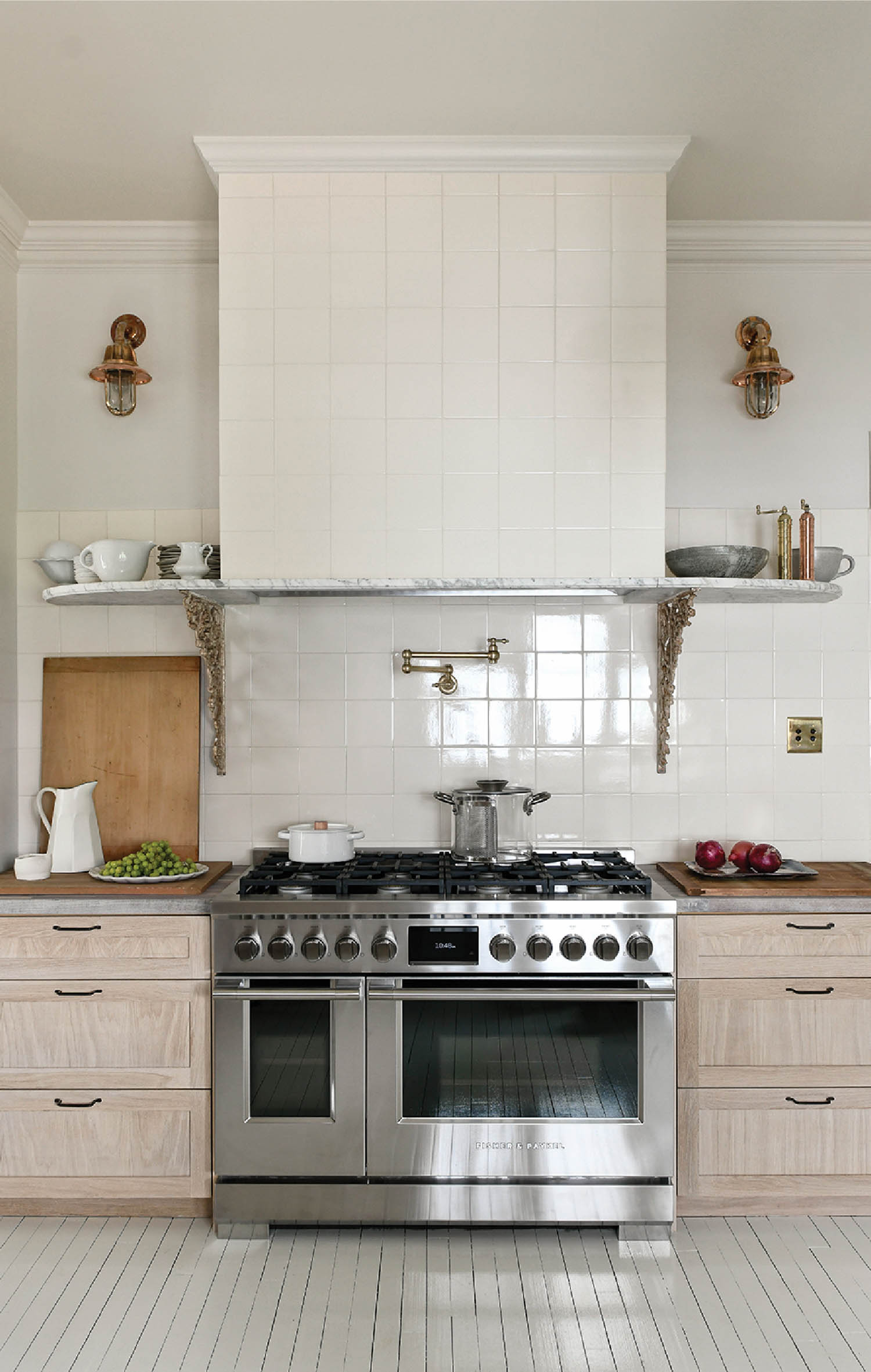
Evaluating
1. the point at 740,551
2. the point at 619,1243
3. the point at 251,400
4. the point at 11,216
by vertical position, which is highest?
the point at 11,216

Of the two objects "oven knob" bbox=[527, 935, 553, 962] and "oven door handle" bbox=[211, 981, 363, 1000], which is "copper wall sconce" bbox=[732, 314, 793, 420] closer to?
"oven knob" bbox=[527, 935, 553, 962]

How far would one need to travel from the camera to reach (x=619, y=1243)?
2.49 metres

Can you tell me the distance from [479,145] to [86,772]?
2.15 metres

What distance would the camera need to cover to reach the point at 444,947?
253 centimetres

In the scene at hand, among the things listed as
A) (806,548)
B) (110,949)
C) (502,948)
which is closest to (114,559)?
(110,949)

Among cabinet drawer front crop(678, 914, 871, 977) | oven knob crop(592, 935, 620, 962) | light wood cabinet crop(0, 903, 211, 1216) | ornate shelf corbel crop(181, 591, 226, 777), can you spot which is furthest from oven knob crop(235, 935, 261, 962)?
cabinet drawer front crop(678, 914, 871, 977)

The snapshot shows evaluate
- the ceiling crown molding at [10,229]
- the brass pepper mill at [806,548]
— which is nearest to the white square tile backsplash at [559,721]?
the brass pepper mill at [806,548]

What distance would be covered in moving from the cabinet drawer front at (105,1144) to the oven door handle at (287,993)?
29 centimetres

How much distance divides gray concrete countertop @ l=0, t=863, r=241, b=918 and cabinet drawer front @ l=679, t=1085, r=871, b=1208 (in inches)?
54.0

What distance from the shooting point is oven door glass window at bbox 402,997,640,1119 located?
249 cm

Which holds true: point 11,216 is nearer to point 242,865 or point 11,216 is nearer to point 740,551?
point 242,865

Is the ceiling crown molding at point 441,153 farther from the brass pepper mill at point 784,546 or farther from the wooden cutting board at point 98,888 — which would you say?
the wooden cutting board at point 98,888

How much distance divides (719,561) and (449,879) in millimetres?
1172

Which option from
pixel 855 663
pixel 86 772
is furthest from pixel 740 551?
pixel 86 772
